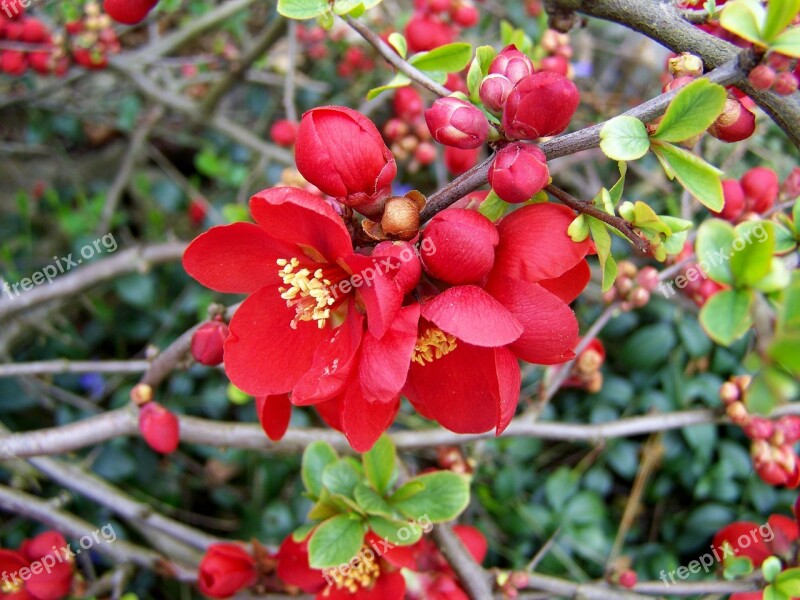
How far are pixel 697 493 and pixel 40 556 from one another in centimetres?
145

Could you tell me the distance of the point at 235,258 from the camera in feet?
2.66

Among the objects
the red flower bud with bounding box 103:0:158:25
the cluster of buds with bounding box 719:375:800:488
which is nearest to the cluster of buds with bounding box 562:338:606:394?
the cluster of buds with bounding box 719:375:800:488

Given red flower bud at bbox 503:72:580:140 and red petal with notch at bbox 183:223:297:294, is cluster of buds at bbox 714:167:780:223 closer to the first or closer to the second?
red flower bud at bbox 503:72:580:140

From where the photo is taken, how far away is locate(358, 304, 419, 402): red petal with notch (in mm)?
645

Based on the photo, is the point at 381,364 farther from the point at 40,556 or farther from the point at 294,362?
Result: the point at 40,556

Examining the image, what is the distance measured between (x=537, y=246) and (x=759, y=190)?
66 centimetres

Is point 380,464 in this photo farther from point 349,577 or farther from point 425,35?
point 425,35

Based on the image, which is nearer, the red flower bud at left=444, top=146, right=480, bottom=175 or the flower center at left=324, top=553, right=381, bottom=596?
the flower center at left=324, top=553, right=381, bottom=596

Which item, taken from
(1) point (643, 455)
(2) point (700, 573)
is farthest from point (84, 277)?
(2) point (700, 573)

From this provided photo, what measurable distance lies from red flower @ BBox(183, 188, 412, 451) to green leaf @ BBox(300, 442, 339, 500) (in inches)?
9.4

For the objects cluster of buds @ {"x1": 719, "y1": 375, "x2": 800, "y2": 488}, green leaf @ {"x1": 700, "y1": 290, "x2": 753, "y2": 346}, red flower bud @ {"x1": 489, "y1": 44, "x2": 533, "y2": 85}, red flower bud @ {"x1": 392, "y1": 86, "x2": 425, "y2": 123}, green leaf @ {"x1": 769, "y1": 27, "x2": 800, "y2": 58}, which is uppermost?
green leaf @ {"x1": 769, "y1": 27, "x2": 800, "y2": 58}

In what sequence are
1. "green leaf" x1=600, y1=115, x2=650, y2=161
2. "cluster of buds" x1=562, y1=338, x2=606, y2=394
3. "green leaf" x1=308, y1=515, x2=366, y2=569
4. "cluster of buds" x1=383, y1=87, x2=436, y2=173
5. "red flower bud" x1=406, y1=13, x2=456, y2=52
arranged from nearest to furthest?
"green leaf" x1=600, y1=115, x2=650, y2=161 < "green leaf" x1=308, y1=515, x2=366, y2=569 < "cluster of buds" x1=562, y1=338, x2=606, y2=394 < "red flower bud" x1=406, y1=13, x2=456, y2=52 < "cluster of buds" x1=383, y1=87, x2=436, y2=173

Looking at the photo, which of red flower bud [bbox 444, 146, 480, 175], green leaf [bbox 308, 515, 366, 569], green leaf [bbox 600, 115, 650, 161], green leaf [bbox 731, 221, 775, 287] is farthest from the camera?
red flower bud [bbox 444, 146, 480, 175]

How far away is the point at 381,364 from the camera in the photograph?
0.66 meters
